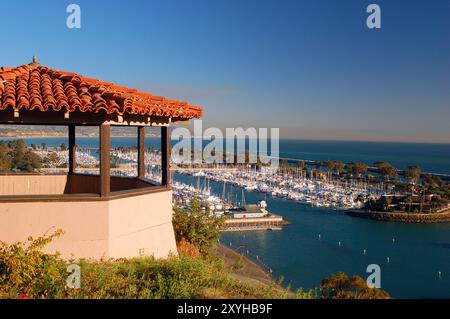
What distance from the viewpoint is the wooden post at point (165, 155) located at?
7379 mm

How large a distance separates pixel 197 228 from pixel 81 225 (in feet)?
13.3

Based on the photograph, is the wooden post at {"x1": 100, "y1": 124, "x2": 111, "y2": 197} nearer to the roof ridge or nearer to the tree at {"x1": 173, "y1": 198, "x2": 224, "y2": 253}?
the roof ridge

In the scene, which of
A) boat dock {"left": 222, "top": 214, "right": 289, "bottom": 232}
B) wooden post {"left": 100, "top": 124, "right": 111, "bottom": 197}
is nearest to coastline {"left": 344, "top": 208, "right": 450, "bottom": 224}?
boat dock {"left": 222, "top": 214, "right": 289, "bottom": 232}

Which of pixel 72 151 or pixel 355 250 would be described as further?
pixel 355 250

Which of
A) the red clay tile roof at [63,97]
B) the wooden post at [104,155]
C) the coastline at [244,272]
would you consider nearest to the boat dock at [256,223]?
the coastline at [244,272]

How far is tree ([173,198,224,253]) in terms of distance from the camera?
9430 mm

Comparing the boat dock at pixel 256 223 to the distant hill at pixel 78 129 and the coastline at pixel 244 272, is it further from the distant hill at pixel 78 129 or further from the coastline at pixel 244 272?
the distant hill at pixel 78 129

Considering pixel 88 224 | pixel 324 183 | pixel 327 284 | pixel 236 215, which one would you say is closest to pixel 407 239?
pixel 236 215

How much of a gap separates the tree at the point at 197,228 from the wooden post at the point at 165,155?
7.62ft

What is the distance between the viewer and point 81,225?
5879 millimetres

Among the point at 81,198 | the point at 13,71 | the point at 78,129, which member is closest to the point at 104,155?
the point at 81,198

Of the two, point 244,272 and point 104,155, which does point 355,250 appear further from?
point 104,155

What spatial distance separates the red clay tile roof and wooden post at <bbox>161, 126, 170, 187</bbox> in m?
0.46
